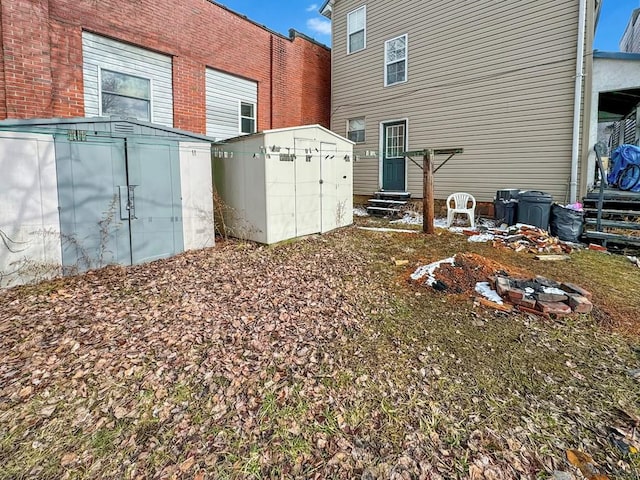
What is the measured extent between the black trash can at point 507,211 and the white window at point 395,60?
4.93m

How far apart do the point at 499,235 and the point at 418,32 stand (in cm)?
664

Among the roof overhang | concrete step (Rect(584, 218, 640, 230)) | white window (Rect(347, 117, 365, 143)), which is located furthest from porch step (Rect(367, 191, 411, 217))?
the roof overhang

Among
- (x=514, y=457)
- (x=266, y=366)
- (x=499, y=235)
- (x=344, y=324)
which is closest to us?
(x=514, y=457)

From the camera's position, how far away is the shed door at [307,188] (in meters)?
7.02

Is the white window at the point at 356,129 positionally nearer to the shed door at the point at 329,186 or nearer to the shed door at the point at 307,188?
the shed door at the point at 329,186

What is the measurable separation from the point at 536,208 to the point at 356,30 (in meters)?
8.36

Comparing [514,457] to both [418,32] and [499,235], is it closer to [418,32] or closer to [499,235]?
[499,235]

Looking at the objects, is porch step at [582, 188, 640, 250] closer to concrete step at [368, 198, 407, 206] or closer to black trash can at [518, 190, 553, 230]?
black trash can at [518, 190, 553, 230]

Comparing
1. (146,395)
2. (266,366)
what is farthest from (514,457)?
(146,395)

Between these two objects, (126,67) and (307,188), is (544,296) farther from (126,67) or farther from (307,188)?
(126,67)

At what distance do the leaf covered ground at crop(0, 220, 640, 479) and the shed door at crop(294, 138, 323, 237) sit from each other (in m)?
2.98

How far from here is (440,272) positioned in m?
4.55

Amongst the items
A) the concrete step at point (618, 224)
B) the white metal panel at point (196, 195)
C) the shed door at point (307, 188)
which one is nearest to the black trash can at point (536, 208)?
the concrete step at point (618, 224)

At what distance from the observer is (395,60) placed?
10.6 m
